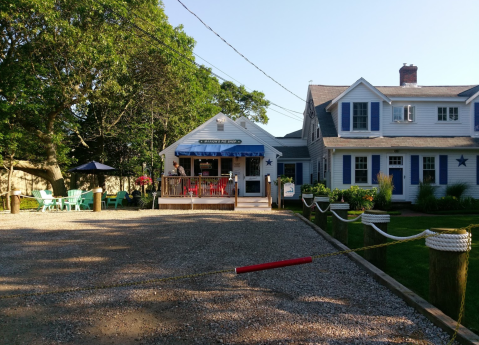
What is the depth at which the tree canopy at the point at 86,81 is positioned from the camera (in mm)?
16266

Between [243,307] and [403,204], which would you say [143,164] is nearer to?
[403,204]

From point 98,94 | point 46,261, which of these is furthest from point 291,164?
point 46,261

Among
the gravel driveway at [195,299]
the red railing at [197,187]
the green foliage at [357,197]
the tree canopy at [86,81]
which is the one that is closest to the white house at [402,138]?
the green foliage at [357,197]

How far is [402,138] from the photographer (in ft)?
62.0

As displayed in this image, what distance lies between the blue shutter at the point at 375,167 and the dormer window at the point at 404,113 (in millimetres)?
2646

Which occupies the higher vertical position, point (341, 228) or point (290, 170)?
point (290, 170)

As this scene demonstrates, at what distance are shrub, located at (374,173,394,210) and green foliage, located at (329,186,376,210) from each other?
337mm

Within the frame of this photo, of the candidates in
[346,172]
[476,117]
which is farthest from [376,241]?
[476,117]

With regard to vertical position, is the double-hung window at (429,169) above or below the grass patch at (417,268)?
above

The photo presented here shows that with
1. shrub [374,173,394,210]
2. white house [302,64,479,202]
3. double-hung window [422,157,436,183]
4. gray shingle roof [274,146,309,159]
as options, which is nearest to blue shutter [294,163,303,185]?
gray shingle roof [274,146,309,159]

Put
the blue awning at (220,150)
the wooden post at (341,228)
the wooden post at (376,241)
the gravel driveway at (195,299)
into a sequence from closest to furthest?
the gravel driveway at (195,299), the wooden post at (376,241), the wooden post at (341,228), the blue awning at (220,150)

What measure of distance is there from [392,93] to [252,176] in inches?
364

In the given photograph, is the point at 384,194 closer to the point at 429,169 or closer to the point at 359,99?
the point at 429,169

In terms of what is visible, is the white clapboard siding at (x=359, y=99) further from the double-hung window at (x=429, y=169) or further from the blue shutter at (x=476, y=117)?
the blue shutter at (x=476, y=117)
